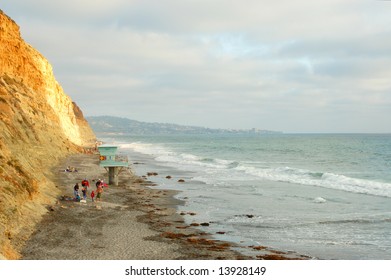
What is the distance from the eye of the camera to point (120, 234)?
67.1ft

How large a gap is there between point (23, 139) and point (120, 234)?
25.0 m

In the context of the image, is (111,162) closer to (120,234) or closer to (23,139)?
(23,139)

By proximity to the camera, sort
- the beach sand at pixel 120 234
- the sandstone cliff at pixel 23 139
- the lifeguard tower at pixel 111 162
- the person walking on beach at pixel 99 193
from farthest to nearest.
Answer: the lifeguard tower at pixel 111 162 → the person walking on beach at pixel 99 193 → the sandstone cliff at pixel 23 139 → the beach sand at pixel 120 234

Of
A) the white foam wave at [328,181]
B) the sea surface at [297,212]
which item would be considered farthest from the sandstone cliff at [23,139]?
the white foam wave at [328,181]

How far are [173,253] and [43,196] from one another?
38.3 feet

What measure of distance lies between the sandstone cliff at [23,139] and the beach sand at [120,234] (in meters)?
0.89

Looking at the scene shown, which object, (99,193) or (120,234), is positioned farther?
(99,193)

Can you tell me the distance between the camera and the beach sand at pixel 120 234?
1709 centimetres

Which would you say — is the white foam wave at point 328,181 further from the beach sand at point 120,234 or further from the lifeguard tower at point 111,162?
the beach sand at point 120,234

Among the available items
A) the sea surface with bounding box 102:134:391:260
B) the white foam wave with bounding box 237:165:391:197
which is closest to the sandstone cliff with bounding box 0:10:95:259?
the sea surface with bounding box 102:134:391:260

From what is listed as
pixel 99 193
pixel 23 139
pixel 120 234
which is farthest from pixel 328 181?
pixel 23 139

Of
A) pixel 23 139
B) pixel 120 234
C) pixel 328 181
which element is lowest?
pixel 120 234

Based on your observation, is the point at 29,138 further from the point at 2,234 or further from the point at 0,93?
the point at 2,234
